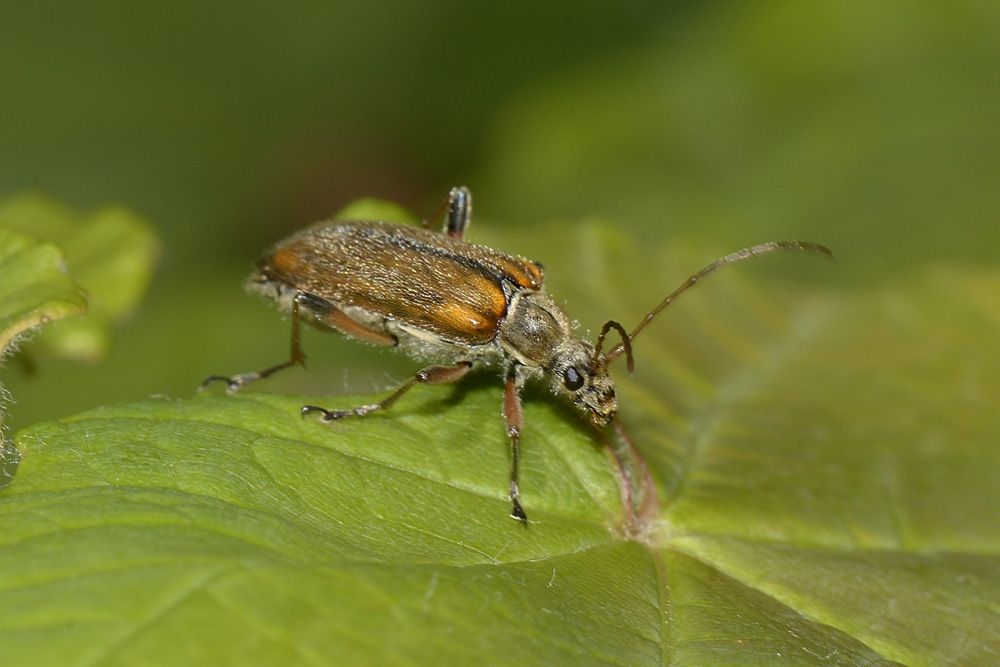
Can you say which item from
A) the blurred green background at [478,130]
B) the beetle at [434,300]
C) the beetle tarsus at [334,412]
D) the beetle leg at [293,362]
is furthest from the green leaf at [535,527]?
the blurred green background at [478,130]

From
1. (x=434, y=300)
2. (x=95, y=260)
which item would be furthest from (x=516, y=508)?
(x=95, y=260)

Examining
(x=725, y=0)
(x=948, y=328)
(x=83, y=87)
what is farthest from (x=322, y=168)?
(x=948, y=328)

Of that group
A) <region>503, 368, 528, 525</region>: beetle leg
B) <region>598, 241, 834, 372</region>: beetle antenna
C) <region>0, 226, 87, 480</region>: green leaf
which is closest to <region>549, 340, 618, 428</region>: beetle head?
<region>598, 241, 834, 372</region>: beetle antenna

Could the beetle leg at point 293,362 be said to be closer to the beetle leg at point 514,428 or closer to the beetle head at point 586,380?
the beetle leg at point 514,428

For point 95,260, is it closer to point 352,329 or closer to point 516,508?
point 352,329

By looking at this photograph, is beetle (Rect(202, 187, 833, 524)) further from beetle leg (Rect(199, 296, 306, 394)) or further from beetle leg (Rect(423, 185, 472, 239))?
beetle leg (Rect(423, 185, 472, 239))
